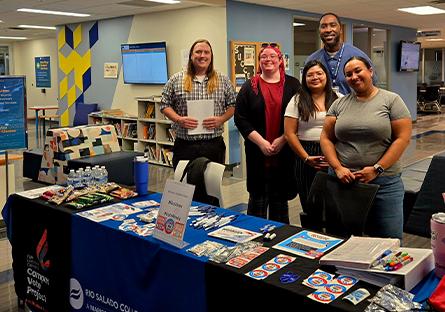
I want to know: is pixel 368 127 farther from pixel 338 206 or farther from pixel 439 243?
pixel 439 243

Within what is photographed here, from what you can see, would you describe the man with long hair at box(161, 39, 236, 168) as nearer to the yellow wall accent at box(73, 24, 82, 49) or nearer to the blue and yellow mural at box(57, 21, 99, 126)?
the blue and yellow mural at box(57, 21, 99, 126)

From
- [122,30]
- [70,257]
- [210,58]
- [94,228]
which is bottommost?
[70,257]

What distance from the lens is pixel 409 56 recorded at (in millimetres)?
12234

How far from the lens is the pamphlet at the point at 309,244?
1838 mm

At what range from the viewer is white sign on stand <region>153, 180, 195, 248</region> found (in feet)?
6.42

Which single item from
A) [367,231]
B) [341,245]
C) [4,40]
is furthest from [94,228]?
[4,40]

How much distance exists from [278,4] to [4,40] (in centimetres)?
1038

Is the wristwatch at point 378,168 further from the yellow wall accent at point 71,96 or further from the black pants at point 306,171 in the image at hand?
the yellow wall accent at point 71,96

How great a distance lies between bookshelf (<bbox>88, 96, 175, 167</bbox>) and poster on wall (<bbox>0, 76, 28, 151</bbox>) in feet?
10.9

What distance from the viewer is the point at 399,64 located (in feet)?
39.1

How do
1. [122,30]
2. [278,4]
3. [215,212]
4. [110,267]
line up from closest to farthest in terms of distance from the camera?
[110,267] < [215,212] < [278,4] < [122,30]

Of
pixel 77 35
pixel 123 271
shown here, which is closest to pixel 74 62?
pixel 77 35

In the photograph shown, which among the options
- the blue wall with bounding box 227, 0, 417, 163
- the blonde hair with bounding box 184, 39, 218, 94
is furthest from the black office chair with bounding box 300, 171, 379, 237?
the blue wall with bounding box 227, 0, 417, 163

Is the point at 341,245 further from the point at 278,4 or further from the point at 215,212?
the point at 278,4
